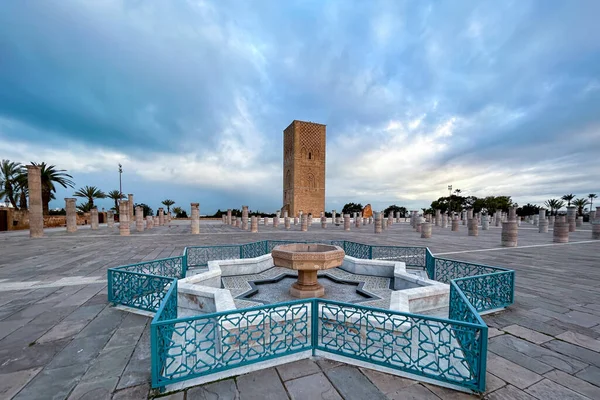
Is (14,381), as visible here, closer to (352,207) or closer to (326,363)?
(326,363)

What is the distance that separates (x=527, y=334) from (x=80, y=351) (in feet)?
18.7

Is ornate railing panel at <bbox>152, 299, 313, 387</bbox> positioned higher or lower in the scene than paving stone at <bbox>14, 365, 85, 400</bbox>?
higher

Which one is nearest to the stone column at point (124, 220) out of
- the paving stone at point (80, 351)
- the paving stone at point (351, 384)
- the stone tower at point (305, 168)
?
the paving stone at point (80, 351)

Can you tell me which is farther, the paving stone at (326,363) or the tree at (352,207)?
the tree at (352,207)

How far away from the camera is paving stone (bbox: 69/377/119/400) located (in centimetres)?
233

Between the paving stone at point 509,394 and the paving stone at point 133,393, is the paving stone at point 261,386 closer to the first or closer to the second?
the paving stone at point 133,393

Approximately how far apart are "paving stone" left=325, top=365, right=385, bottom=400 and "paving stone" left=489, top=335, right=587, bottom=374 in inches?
68.8

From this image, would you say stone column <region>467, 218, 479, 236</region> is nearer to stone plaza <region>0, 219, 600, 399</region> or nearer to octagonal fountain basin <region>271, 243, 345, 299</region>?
stone plaza <region>0, 219, 600, 399</region>

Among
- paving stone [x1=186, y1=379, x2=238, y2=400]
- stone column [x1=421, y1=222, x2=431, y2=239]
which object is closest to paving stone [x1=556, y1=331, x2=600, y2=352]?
paving stone [x1=186, y1=379, x2=238, y2=400]

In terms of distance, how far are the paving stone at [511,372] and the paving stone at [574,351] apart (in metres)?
0.77

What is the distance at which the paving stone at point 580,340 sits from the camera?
3148mm

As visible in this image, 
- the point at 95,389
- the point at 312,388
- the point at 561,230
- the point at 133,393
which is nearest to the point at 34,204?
the point at 95,389

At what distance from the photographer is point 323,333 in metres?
3.34

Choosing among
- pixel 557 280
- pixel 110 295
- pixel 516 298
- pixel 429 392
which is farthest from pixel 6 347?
pixel 557 280
